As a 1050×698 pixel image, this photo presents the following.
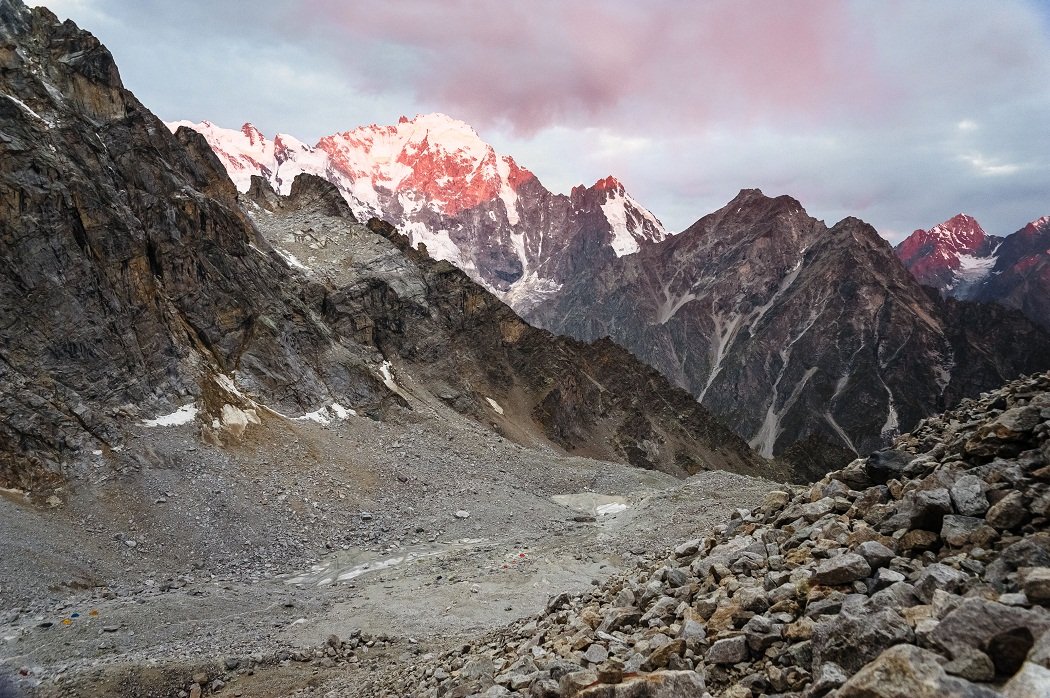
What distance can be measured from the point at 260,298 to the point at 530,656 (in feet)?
152

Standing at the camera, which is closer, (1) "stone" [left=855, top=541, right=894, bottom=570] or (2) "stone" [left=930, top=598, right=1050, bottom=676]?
(2) "stone" [left=930, top=598, right=1050, bottom=676]

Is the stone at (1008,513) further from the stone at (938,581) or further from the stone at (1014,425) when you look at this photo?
the stone at (1014,425)

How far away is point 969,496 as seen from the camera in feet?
22.7

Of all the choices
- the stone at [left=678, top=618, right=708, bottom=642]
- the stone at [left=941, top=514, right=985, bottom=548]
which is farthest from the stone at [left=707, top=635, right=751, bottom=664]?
the stone at [left=941, top=514, right=985, bottom=548]

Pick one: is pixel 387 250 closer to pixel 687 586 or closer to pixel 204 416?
pixel 204 416

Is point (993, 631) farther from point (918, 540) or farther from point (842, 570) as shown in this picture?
point (918, 540)

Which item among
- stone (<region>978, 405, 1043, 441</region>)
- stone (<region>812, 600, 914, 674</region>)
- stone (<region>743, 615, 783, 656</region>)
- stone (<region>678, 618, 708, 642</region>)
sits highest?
stone (<region>978, 405, 1043, 441</region>)

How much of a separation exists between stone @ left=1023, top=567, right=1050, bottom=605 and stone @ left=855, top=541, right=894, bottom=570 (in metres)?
1.80

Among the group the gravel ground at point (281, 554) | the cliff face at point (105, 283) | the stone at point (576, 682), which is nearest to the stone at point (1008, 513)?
the stone at point (576, 682)

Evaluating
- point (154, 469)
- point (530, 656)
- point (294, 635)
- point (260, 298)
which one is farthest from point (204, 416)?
point (530, 656)

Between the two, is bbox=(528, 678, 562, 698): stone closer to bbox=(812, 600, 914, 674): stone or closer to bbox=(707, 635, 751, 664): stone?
bbox=(707, 635, 751, 664): stone

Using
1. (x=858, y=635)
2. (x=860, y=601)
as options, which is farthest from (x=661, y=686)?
(x=860, y=601)

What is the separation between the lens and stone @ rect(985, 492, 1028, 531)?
634cm

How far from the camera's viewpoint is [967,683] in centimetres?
425
